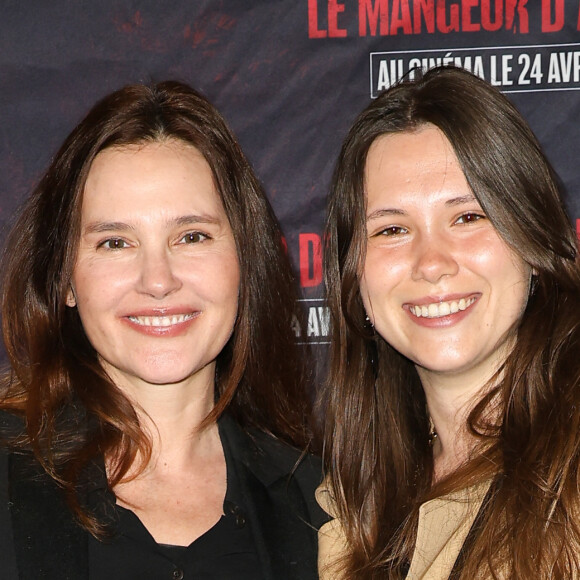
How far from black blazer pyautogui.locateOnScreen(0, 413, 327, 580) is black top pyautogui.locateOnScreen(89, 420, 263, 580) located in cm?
3

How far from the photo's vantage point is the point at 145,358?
8.02 ft

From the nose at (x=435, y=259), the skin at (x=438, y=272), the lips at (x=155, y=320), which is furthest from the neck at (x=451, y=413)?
the lips at (x=155, y=320)

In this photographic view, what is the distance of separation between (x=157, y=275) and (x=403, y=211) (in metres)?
0.63

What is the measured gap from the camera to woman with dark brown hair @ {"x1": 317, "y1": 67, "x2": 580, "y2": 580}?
84.9 inches

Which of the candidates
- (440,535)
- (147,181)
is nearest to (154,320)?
(147,181)

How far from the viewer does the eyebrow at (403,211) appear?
227cm

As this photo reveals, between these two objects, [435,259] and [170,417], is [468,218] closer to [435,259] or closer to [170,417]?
[435,259]

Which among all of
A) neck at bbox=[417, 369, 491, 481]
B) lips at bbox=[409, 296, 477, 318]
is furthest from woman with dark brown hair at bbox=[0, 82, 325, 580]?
lips at bbox=[409, 296, 477, 318]

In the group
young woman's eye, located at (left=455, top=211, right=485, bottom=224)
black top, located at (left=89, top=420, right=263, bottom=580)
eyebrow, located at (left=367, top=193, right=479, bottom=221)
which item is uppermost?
eyebrow, located at (left=367, top=193, right=479, bottom=221)

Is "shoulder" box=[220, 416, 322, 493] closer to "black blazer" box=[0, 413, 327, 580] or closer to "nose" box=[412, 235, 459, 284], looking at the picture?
"black blazer" box=[0, 413, 327, 580]

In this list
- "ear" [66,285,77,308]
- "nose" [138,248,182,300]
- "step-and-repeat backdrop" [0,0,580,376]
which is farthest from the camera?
"step-and-repeat backdrop" [0,0,580,376]

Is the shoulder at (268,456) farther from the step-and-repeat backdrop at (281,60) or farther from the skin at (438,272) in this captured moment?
the step-and-repeat backdrop at (281,60)

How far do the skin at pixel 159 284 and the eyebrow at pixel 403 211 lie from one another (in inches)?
15.7

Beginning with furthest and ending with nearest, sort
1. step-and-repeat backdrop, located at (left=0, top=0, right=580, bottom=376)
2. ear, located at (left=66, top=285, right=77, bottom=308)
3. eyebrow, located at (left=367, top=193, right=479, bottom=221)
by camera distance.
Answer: step-and-repeat backdrop, located at (left=0, top=0, right=580, bottom=376), ear, located at (left=66, top=285, right=77, bottom=308), eyebrow, located at (left=367, top=193, right=479, bottom=221)
